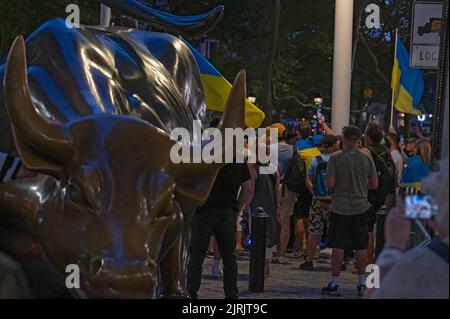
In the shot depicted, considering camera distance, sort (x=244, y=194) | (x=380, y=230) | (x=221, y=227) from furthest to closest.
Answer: (x=380, y=230), (x=244, y=194), (x=221, y=227)

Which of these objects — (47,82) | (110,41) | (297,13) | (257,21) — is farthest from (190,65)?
(297,13)

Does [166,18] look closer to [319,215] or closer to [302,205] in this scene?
[319,215]

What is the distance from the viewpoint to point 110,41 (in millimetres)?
7746

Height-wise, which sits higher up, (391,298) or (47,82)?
(47,82)

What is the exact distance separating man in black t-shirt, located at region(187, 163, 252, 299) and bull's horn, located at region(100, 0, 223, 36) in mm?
1393

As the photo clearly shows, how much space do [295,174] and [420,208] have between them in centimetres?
1077

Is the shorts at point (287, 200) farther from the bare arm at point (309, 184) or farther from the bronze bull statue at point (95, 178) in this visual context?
the bronze bull statue at point (95, 178)

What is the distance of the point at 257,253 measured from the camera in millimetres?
11617

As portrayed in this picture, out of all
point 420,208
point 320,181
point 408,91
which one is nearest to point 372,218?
point 320,181

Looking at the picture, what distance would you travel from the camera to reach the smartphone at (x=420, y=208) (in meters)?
3.75

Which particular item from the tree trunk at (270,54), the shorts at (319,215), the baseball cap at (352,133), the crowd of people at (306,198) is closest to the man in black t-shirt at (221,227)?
the crowd of people at (306,198)

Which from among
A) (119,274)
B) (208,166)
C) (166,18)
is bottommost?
(119,274)
